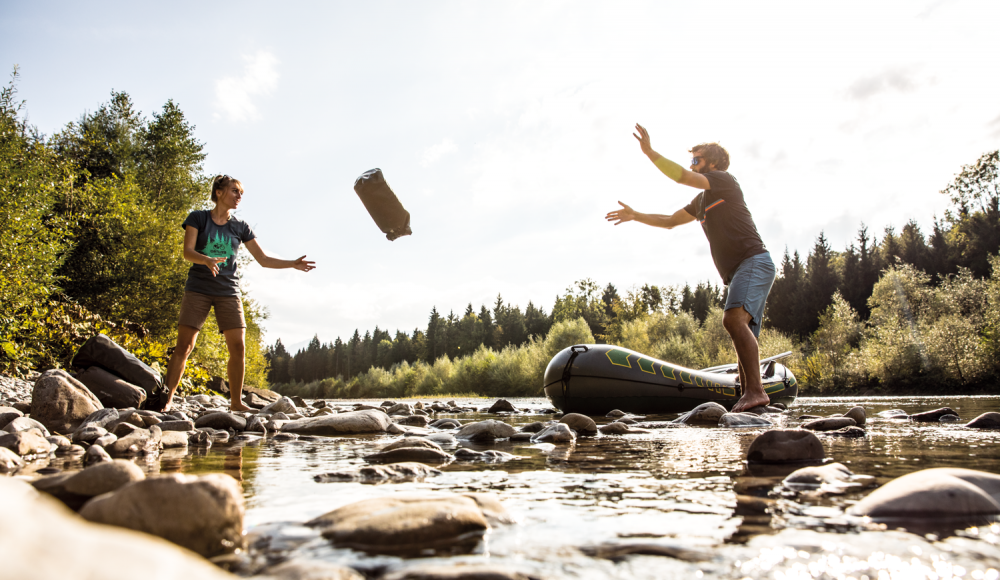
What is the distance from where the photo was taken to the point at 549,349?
35.0 metres

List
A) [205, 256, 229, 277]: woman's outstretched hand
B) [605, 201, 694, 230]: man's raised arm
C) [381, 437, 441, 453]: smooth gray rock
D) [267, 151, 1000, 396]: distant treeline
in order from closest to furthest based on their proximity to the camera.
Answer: [381, 437, 441, 453]: smooth gray rock
[205, 256, 229, 277]: woman's outstretched hand
[605, 201, 694, 230]: man's raised arm
[267, 151, 1000, 396]: distant treeline

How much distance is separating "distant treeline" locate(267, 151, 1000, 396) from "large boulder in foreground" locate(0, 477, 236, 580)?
29084 millimetres

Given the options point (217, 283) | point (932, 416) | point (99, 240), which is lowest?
point (932, 416)

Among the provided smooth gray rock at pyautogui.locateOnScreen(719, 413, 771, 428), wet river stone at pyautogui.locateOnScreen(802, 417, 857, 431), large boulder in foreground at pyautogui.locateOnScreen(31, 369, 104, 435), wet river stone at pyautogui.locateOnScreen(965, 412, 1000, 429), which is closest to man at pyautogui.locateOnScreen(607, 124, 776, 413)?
smooth gray rock at pyautogui.locateOnScreen(719, 413, 771, 428)

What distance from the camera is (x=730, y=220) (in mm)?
5945

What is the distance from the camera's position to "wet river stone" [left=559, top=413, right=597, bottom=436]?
4.80 meters

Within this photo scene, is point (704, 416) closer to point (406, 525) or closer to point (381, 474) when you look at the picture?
point (381, 474)

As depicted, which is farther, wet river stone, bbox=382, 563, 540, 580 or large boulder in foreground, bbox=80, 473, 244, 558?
large boulder in foreground, bbox=80, 473, 244, 558

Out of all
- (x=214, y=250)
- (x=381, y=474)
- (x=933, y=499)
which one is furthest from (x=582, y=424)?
(x=214, y=250)

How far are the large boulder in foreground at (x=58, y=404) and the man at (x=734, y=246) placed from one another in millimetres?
5952

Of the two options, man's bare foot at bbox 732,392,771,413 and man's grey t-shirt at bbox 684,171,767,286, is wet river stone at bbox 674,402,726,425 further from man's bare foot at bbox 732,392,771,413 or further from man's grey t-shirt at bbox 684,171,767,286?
man's grey t-shirt at bbox 684,171,767,286

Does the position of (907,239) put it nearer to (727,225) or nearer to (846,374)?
(846,374)

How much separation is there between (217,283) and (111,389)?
1.79 metres

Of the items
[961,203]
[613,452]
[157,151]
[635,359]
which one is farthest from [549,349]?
[961,203]
